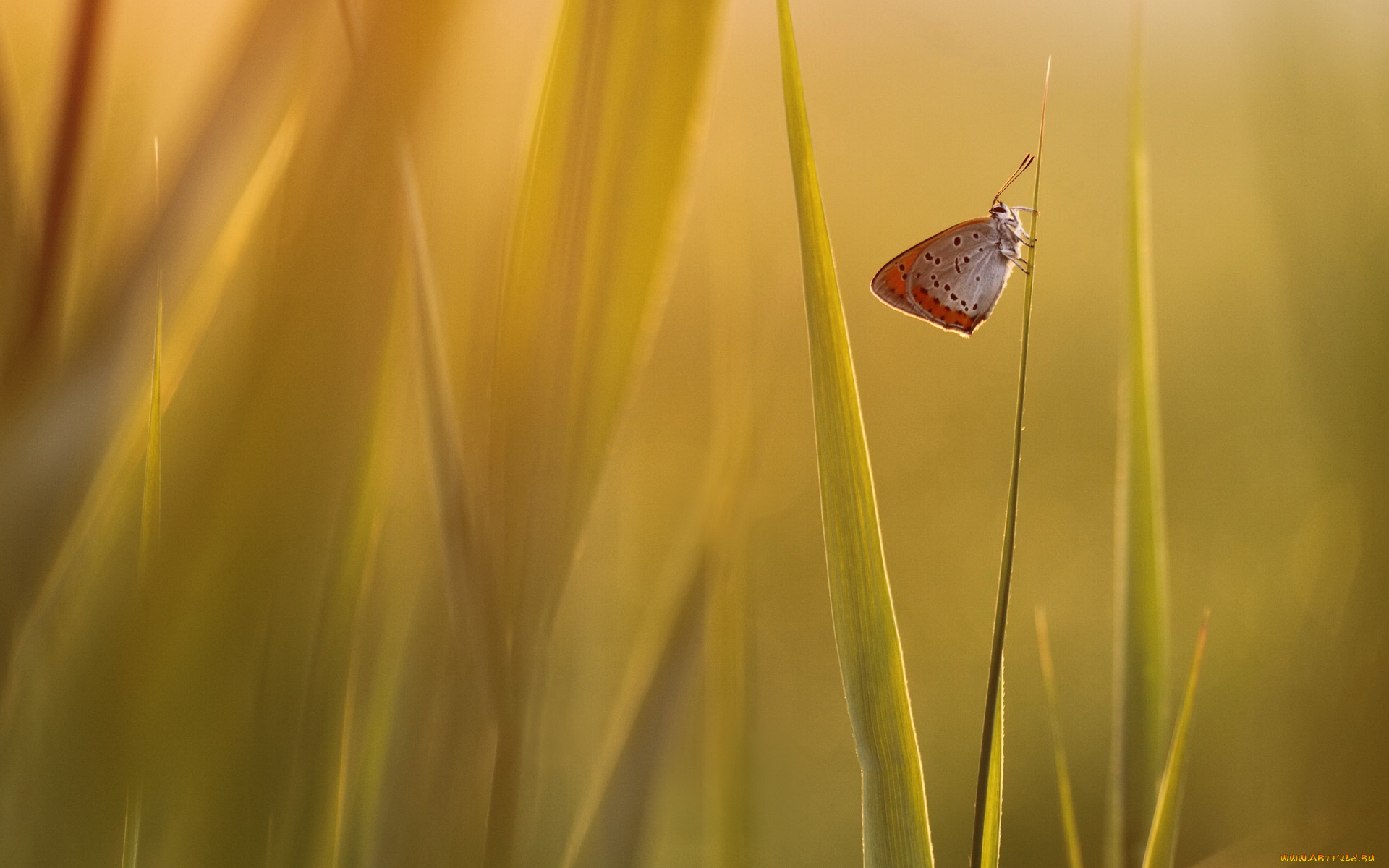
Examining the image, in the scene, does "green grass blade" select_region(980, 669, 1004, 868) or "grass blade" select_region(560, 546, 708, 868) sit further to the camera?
"grass blade" select_region(560, 546, 708, 868)

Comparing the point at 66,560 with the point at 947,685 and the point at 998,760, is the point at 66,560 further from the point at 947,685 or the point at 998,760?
the point at 947,685

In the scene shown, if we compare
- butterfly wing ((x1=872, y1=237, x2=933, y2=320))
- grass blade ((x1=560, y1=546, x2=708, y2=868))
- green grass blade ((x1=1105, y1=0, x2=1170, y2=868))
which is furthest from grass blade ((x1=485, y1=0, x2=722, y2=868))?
butterfly wing ((x1=872, y1=237, x2=933, y2=320))

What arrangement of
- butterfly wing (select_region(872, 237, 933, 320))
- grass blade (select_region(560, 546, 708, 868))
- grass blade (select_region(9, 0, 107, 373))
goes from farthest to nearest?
butterfly wing (select_region(872, 237, 933, 320)), grass blade (select_region(560, 546, 708, 868)), grass blade (select_region(9, 0, 107, 373))

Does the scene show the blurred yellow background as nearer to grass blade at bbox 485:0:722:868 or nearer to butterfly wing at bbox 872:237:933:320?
grass blade at bbox 485:0:722:868

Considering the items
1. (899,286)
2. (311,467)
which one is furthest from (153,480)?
(899,286)

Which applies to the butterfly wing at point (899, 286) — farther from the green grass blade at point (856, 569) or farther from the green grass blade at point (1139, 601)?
the green grass blade at point (856, 569)

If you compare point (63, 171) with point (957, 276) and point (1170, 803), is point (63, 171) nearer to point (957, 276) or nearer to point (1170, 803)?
point (1170, 803)

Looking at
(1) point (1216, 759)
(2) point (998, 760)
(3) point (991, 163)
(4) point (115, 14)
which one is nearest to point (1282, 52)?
(3) point (991, 163)

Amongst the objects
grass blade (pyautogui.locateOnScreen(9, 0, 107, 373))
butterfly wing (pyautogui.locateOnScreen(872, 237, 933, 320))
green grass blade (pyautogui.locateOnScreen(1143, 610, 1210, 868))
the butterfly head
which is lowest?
green grass blade (pyautogui.locateOnScreen(1143, 610, 1210, 868))
